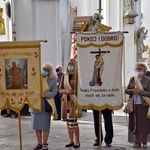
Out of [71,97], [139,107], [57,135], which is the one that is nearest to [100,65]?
[71,97]

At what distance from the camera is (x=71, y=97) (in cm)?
973

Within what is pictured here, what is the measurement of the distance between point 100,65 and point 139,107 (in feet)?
4.68

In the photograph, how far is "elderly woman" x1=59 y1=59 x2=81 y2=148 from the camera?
967 cm

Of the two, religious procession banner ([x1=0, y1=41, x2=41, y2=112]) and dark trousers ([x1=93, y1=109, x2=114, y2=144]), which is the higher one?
religious procession banner ([x1=0, y1=41, x2=41, y2=112])

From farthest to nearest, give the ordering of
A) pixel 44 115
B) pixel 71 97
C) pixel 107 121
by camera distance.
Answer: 1. pixel 107 121
2. pixel 71 97
3. pixel 44 115

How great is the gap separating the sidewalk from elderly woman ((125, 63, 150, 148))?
24cm

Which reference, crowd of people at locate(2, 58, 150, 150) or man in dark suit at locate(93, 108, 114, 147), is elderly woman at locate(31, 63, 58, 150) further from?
man in dark suit at locate(93, 108, 114, 147)

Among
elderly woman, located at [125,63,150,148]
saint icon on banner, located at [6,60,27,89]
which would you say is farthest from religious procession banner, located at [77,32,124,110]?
saint icon on banner, located at [6,60,27,89]

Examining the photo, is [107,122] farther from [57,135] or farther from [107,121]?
[57,135]

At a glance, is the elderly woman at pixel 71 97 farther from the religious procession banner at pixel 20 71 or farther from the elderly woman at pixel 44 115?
the religious procession banner at pixel 20 71

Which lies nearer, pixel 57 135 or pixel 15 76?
pixel 15 76

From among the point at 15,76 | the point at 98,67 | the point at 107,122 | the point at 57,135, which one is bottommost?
the point at 57,135

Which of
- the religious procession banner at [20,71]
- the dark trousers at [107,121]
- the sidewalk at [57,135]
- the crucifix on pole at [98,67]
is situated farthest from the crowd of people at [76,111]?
the crucifix on pole at [98,67]

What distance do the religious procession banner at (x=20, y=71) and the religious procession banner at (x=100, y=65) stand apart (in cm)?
82
